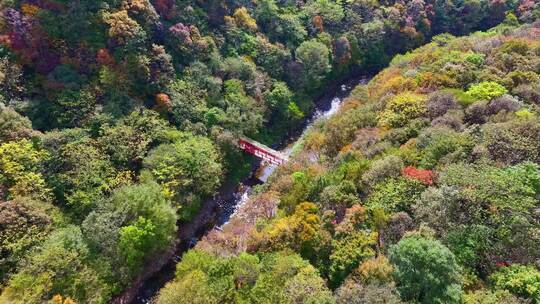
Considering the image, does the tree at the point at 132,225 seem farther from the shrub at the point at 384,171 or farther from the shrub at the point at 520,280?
the shrub at the point at 520,280

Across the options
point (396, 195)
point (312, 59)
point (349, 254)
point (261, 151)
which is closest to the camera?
point (349, 254)

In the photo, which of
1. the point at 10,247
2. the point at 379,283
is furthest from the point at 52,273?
the point at 379,283

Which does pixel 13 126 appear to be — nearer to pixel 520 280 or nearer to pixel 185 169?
pixel 185 169

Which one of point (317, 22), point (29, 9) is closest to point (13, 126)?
point (29, 9)

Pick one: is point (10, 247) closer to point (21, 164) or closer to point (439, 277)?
point (21, 164)

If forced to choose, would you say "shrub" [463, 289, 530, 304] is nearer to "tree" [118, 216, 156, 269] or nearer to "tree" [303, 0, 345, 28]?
"tree" [118, 216, 156, 269]

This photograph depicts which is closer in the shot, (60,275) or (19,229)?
(60,275)

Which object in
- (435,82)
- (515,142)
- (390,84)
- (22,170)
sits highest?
(22,170)

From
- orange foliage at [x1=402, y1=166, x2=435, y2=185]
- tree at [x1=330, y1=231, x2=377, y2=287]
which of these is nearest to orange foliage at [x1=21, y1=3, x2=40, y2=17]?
tree at [x1=330, y1=231, x2=377, y2=287]
